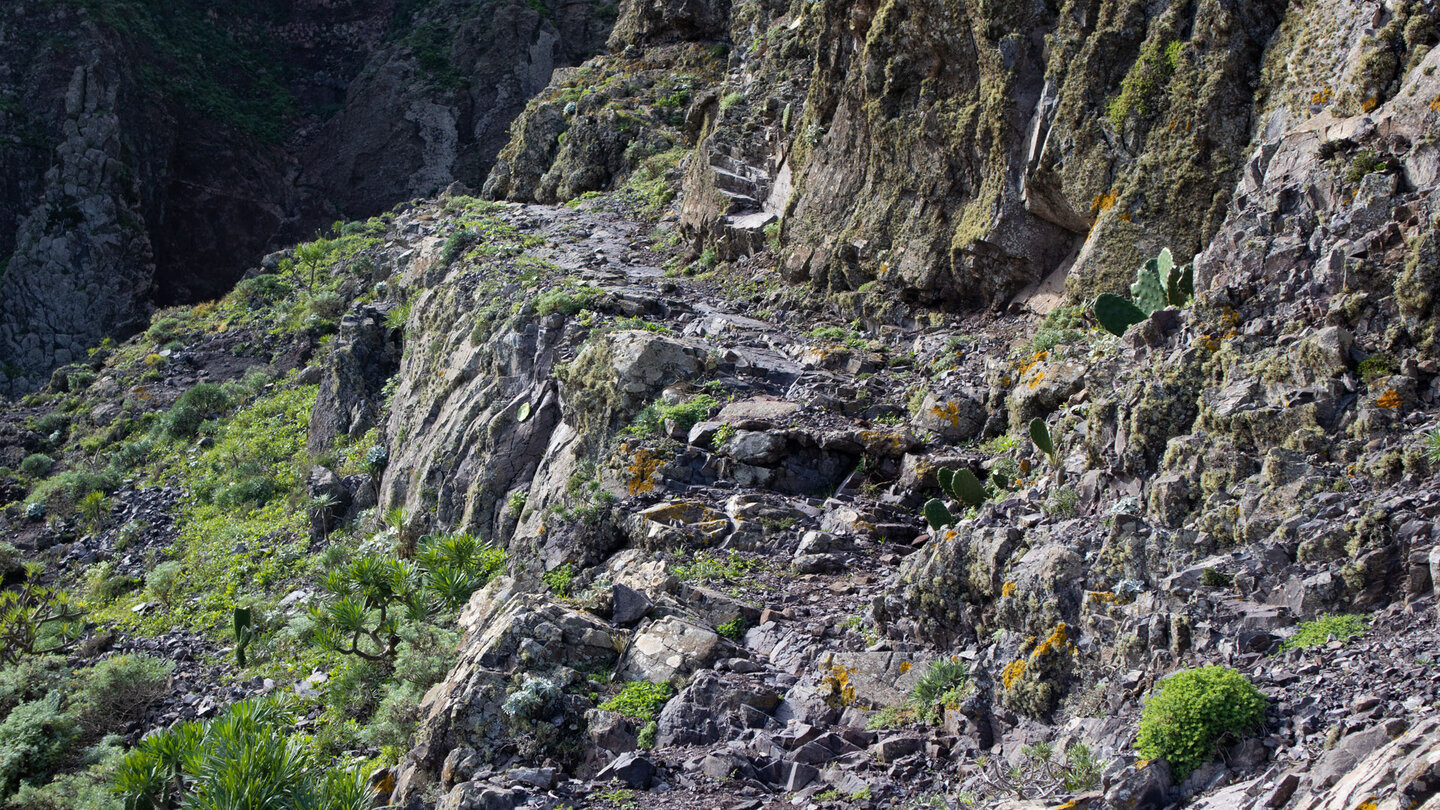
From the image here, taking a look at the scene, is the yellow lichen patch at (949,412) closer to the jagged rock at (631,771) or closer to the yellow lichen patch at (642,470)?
the yellow lichen patch at (642,470)

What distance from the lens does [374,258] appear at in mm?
27031

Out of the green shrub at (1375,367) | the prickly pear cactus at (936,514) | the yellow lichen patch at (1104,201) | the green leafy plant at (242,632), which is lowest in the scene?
the green leafy plant at (242,632)

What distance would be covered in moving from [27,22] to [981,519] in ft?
157

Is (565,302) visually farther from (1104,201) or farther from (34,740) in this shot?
(34,740)

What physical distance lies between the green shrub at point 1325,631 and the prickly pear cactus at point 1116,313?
3874mm

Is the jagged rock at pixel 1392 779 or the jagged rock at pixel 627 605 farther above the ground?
the jagged rock at pixel 1392 779

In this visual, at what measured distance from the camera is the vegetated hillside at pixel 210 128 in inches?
1447

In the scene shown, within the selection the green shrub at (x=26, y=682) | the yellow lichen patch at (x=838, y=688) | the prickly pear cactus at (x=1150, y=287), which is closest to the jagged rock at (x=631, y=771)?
the yellow lichen patch at (x=838, y=688)

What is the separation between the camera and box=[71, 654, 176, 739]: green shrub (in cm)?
1259

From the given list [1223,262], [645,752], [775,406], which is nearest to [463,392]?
[775,406]

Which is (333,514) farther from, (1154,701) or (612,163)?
(1154,701)

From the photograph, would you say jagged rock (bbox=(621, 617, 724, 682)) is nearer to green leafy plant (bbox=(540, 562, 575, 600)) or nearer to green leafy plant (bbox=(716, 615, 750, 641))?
green leafy plant (bbox=(716, 615, 750, 641))

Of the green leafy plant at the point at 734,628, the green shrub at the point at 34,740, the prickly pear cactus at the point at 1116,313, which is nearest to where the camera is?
the green leafy plant at the point at 734,628

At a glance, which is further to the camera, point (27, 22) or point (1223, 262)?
point (27, 22)
